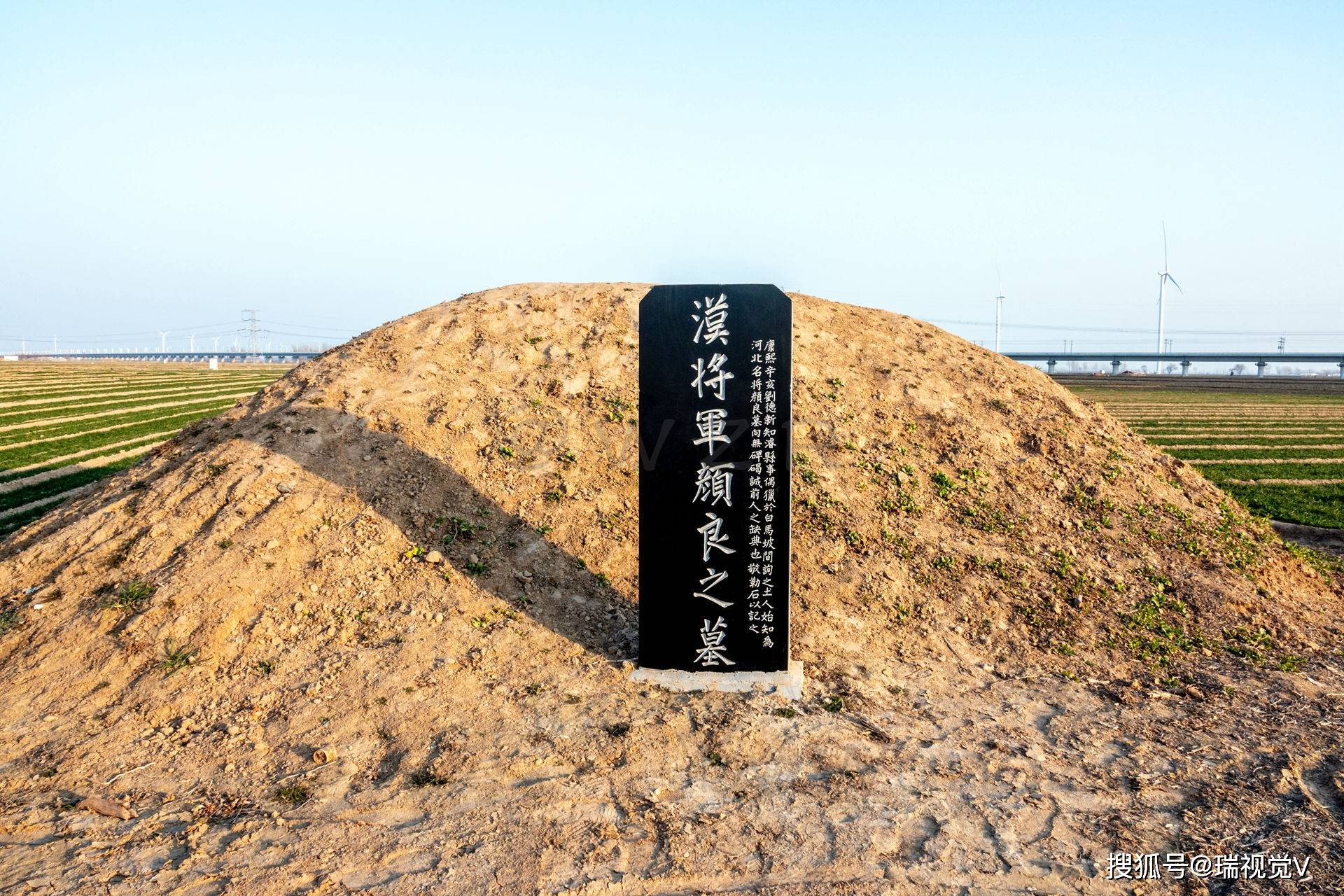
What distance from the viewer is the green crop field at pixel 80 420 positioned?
20125mm

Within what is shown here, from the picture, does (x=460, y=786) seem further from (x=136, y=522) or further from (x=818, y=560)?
(x=136, y=522)

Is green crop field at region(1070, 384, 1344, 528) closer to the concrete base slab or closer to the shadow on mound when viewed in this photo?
the concrete base slab

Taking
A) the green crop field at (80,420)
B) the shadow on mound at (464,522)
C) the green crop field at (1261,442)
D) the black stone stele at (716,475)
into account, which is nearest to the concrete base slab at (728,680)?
the black stone stele at (716,475)

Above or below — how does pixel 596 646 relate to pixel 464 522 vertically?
below

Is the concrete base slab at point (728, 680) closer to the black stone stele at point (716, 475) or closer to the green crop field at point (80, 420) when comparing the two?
the black stone stele at point (716, 475)

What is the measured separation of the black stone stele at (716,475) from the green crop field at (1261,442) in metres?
14.5

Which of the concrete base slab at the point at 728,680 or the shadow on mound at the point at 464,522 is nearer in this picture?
the concrete base slab at the point at 728,680

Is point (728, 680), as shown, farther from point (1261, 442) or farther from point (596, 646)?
point (1261, 442)

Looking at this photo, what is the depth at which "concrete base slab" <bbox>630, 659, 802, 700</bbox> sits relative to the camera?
8.28 meters

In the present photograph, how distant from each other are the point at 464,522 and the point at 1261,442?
3172 centimetres

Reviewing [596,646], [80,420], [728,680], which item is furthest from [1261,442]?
[80,420]

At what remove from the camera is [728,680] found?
8.34m

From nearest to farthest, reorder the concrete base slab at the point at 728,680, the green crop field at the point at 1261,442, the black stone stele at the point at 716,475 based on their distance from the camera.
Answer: the black stone stele at the point at 716,475, the concrete base slab at the point at 728,680, the green crop field at the point at 1261,442

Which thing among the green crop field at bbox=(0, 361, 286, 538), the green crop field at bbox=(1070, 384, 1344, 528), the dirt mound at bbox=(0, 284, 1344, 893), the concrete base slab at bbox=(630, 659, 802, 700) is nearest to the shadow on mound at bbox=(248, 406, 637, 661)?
the dirt mound at bbox=(0, 284, 1344, 893)
